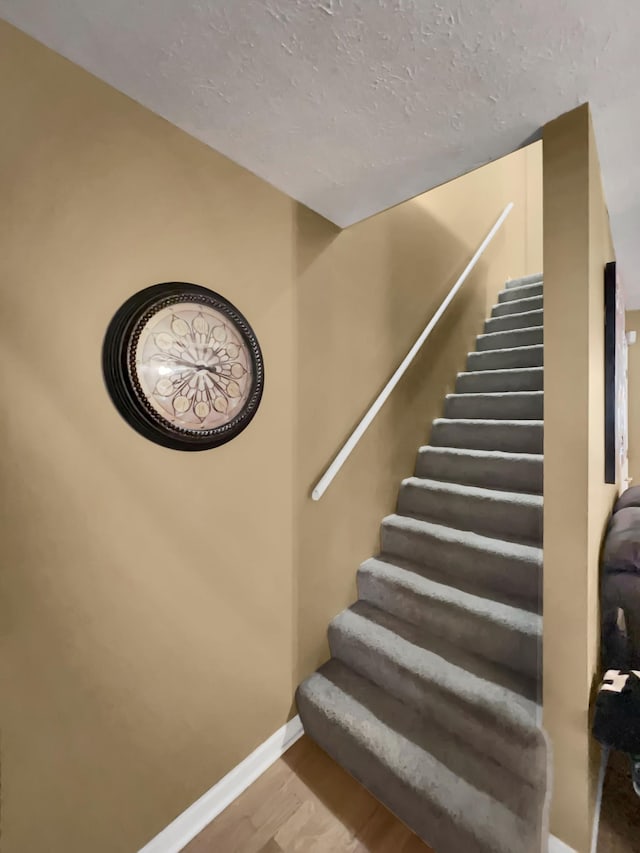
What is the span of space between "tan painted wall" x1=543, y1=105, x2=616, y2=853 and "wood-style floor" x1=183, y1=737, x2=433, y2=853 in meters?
0.58

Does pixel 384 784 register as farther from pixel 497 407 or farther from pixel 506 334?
pixel 506 334

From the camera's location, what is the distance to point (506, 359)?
2.60 metres

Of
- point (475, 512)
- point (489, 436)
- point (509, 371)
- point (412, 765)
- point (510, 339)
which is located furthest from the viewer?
point (510, 339)

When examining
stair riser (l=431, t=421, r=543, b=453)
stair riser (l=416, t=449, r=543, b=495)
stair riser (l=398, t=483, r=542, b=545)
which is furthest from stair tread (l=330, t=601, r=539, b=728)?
stair riser (l=431, t=421, r=543, b=453)

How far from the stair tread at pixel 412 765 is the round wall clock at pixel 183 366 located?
1.24 meters

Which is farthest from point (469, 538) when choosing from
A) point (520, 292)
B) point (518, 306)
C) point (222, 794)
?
point (520, 292)

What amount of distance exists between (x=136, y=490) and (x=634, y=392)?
4022mm

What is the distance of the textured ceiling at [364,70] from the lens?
78 centimetres

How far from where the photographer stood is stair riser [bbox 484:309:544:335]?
2713 mm

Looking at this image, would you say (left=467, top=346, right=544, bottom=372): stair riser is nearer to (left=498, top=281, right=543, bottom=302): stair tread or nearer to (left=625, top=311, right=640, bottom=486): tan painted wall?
(left=498, top=281, right=543, bottom=302): stair tread

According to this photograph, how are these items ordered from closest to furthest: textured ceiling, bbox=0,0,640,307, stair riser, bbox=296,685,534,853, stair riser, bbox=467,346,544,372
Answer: textured ceiling, bbox=0,0,640,307
stair riser, bbox=296,685,534,853
stair riser, bbox=467,346,544,372

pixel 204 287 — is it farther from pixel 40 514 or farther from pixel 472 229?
pixel 472 229

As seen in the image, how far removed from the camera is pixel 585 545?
103 cm

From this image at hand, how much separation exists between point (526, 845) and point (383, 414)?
167cm
